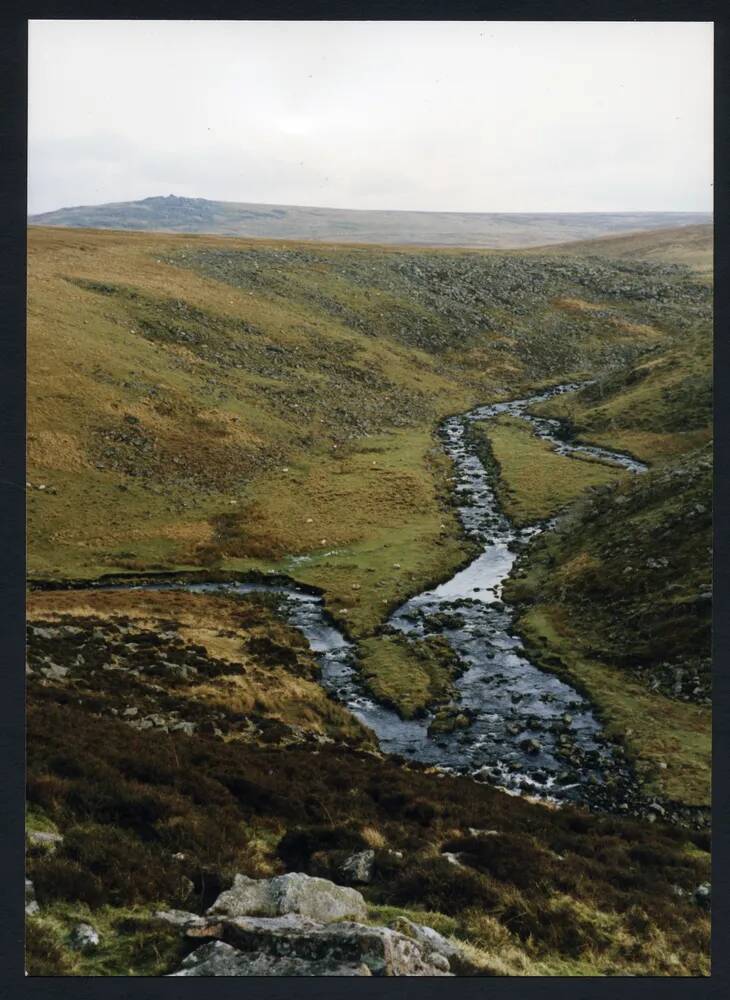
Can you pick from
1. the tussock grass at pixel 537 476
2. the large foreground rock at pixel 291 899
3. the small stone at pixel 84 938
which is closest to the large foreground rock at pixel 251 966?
the large foreground rock at pixel 291 899

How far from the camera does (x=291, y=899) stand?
12.2m

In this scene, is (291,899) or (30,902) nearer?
(30,902)

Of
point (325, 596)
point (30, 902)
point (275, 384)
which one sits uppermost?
point (275, 384)

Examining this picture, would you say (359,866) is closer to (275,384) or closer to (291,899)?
(291,899)

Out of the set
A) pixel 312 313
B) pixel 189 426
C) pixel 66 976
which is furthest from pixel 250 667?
pixel 312 313

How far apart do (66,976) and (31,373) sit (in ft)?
162

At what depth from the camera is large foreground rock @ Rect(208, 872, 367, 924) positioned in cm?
1204

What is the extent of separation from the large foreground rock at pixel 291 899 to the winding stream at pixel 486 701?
38.1 feet

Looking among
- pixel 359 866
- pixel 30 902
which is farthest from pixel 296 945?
pixel 30 902

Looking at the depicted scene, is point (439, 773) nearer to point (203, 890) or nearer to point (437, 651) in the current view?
point (437, 651)

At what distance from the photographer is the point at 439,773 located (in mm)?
23625

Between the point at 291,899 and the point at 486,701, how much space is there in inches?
675

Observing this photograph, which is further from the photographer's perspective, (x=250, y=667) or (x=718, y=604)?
(x=250, y=667)

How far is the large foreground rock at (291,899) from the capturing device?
12.0 meters
